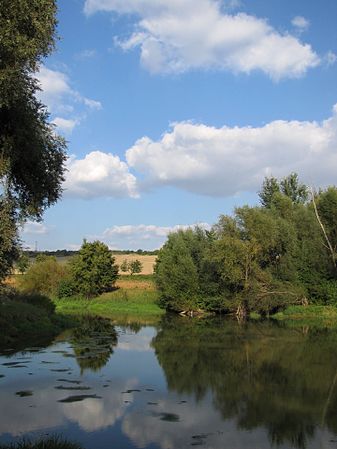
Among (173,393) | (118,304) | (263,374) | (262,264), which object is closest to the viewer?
(173,393)

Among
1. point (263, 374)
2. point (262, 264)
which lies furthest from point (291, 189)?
point (263, 374)

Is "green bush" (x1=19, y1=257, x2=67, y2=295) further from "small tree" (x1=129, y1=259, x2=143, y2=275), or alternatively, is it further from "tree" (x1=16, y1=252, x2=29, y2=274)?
"tree" (x1=16, y1=252, x2=29, y2=274)

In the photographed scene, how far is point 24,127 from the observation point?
12445 mm

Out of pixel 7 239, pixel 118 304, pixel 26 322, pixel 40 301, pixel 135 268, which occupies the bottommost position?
pixel 118 304

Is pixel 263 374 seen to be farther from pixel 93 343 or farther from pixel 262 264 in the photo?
pixel 262 264

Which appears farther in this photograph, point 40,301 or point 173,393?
point 40,301

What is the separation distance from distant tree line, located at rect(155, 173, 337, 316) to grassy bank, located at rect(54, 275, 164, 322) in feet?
11.1

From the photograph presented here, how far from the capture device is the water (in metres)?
11.3

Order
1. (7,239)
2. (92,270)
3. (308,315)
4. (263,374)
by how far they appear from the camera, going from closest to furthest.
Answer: (7,239) → (263,374) → (308,315) → (92,270)

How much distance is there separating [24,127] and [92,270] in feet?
162

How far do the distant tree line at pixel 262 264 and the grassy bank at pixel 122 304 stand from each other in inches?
133

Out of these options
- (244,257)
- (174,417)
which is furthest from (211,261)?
(174,417)

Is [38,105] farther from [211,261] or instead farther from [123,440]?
[211,261]

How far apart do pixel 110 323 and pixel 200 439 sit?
101 ft
